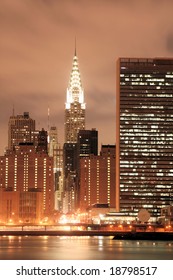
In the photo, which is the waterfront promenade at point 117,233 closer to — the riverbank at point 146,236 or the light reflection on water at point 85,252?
the riverbank at point 146,236

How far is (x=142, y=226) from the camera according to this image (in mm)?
163000

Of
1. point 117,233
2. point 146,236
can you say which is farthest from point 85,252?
point 117,233

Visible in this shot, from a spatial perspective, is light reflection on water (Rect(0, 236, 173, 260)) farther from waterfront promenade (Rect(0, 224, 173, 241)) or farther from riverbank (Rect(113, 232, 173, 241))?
waterfront promenade (Rect(0, 224, 173, 241))

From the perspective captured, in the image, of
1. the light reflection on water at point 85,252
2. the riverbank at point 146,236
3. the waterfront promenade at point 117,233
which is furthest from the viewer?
the waterfront promenade at point 117,233

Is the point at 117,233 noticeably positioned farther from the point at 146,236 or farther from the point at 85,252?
the point at 85,252

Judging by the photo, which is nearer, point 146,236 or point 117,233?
point 146,236

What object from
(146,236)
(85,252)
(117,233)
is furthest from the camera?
(117,233)

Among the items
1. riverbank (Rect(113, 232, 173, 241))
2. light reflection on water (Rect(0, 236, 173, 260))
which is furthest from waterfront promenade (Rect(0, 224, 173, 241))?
light reflection on water (Rect(0, 236, 173, 260))

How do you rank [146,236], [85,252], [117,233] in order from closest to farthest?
[85,252] → [146,236] → [117,233]

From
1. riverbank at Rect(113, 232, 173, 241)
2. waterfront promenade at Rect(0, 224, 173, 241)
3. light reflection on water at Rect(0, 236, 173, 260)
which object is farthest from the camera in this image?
waterfront promenade at Rect(0, 224, 173, 241)

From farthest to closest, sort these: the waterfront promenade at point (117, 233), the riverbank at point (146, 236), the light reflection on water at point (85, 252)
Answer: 1. the waterfront promenade at point (117, 233)
2. the riverbank at point (146, 236)
3. the light reflection on water at point (85, 252)

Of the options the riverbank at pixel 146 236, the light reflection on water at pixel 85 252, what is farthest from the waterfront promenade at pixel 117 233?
the light reflection on water at pixel 85 252
